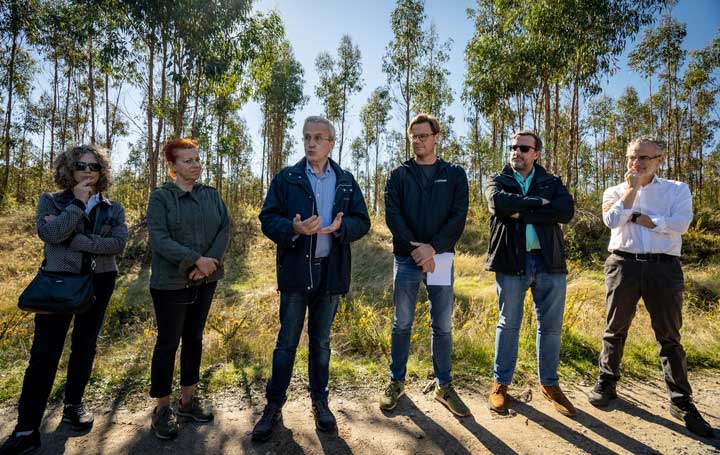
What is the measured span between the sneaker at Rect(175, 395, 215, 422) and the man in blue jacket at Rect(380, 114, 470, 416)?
1.26m

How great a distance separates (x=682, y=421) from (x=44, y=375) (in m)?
4.35

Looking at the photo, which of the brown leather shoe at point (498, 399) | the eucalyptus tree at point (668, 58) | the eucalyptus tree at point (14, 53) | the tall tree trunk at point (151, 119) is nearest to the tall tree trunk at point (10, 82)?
the eucalyptus tree at point (14, 53)

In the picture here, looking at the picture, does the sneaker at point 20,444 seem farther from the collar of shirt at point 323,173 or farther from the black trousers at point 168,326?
the collar of shirt at point 323,173

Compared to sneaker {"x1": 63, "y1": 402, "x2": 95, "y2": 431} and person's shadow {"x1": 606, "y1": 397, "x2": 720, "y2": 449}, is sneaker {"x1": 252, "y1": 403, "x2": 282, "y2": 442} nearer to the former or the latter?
sneaker {"x1": 63, "y1": 402, "x2": 95, "y2": 431}

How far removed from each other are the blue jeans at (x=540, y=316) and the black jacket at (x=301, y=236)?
1201 mm

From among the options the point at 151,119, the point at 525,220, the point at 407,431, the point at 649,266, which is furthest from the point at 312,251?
the point at 151,119

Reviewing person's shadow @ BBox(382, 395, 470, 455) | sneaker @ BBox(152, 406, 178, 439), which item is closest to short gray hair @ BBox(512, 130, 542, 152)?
person's shadow @ BBox(382, 395, 470, 455)

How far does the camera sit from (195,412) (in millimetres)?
2641

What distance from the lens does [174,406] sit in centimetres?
280

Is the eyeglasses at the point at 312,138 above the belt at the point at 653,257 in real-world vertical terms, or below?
above

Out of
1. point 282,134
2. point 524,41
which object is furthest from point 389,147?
point 524,41

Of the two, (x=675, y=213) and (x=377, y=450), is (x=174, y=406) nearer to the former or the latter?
(x=377, y=450)

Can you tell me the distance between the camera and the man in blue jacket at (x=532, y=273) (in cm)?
286

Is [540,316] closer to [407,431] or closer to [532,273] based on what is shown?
[532,273]
